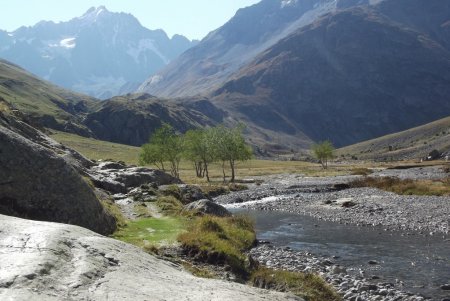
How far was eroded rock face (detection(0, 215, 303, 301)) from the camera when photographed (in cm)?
1055

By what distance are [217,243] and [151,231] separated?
5795mm

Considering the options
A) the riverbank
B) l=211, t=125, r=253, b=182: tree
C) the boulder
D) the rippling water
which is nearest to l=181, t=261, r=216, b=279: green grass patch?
the rippling water

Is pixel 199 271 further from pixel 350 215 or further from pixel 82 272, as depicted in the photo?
pixel 350 215

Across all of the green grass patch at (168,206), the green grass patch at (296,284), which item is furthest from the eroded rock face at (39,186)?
the green grass patch at (168,206)

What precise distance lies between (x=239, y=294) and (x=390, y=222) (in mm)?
37262

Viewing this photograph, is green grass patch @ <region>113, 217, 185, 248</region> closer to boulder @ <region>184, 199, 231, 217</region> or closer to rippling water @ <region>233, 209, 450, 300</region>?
boulder @ <region>184, 199, 231, 217</region>

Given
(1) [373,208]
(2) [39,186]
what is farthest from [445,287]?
(1) [373,208]

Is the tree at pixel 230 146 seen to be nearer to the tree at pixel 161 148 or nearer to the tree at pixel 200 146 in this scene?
the tree at pixel 200 146

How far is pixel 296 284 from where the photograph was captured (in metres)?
20.9

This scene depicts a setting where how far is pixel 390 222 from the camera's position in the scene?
46.5 m

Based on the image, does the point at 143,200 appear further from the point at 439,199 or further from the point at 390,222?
the point at 439,199

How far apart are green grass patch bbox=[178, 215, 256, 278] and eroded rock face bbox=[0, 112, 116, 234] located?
225 inches

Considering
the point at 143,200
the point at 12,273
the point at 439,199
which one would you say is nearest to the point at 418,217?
the point at 439,199

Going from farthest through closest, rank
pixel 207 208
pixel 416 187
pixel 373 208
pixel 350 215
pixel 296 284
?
pixel 416 187 < pixel 373 208 < pixel 350 215 < pixel 207 208 < pixel 296 284
